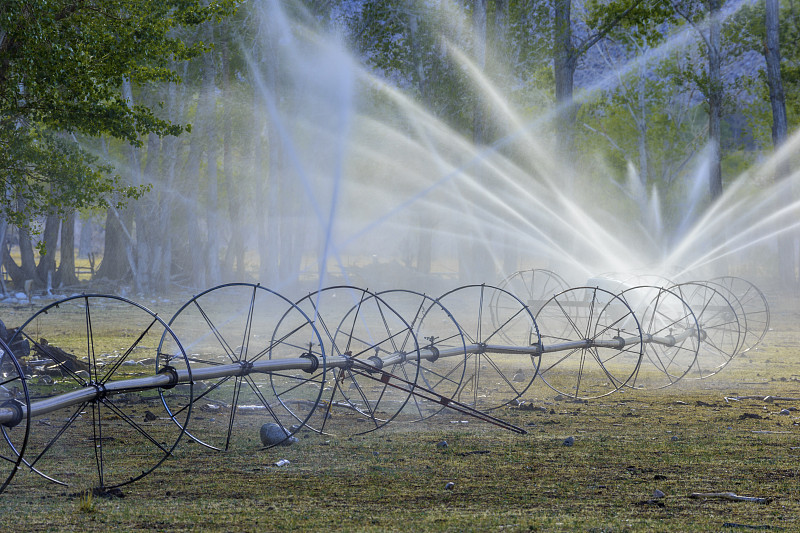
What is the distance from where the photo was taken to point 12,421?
5.57 m

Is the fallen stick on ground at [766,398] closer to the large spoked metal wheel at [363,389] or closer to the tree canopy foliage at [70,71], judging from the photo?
the large spoked metal wheel at [363,389]

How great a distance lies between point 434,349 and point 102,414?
12.1ft

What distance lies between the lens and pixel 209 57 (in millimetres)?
29359

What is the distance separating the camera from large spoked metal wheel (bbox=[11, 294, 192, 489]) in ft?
19.5

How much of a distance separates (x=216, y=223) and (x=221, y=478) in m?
25.4

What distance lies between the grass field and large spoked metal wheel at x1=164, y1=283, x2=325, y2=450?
0.38 meters

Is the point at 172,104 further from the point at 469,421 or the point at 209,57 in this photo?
the point at 469,421

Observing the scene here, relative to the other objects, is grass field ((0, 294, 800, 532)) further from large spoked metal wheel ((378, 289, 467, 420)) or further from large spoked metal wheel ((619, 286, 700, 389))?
large spoked metal wheel ((619, 286, 700, 389))

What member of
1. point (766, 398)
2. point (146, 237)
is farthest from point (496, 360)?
point (146, 237)

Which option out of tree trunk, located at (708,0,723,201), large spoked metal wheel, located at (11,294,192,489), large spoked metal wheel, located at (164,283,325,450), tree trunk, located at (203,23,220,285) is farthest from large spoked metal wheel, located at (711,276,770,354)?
tree trunk, located at (203,23,220,285)

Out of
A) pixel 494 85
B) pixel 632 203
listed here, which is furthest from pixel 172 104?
pixel 632 203

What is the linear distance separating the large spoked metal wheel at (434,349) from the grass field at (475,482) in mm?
677

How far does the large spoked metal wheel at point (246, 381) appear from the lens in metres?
7.12

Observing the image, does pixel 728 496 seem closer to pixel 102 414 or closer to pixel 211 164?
pixel 102 414
